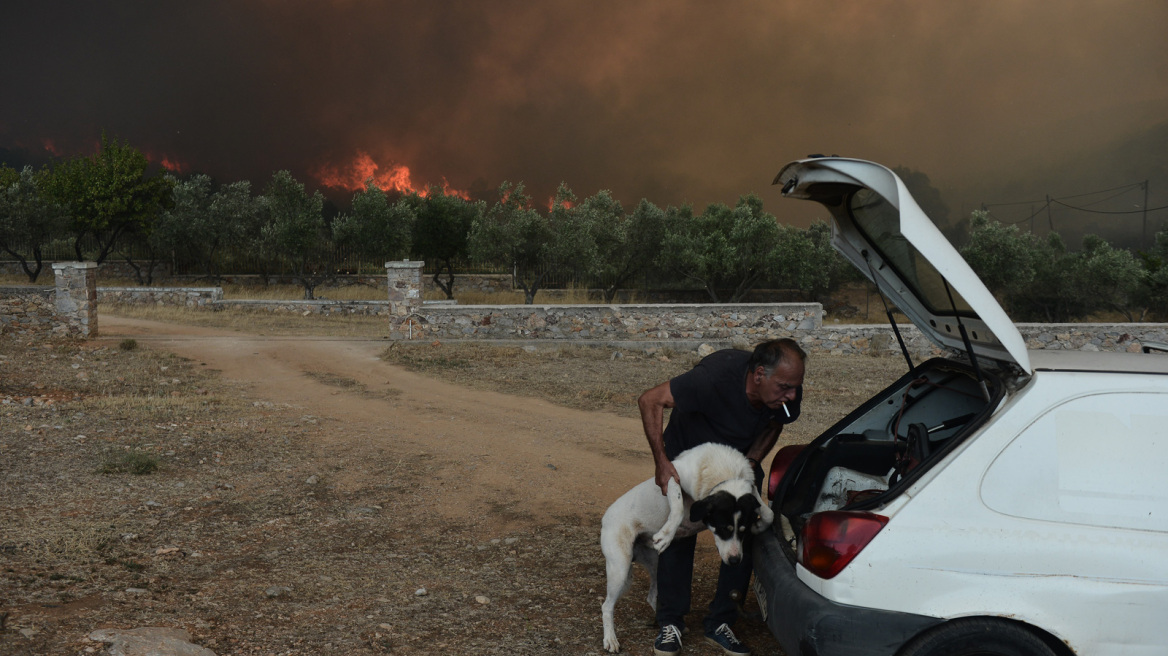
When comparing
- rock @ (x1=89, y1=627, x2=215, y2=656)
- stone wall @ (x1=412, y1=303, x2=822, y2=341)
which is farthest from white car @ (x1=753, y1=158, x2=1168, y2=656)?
stone wall @ (x1=412, y1=303, x2=822, y2=341)

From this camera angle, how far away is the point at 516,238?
2594 centimetres

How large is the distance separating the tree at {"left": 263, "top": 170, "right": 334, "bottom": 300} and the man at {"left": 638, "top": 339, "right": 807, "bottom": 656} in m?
28.3

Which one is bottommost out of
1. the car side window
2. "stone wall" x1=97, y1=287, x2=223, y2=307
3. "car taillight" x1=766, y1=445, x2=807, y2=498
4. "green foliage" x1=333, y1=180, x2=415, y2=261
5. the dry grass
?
the dry grass

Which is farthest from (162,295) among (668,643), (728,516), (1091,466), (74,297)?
(1091,466)

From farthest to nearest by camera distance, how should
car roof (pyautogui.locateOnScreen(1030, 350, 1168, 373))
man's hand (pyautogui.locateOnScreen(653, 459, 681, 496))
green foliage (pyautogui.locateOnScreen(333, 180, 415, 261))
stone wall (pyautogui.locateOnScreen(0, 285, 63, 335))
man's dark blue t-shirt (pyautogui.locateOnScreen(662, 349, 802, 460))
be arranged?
green foliage (pyautogui.locateOnScreen(333, 180, 415, 261)), stone wall (pyautogui.locateOnScreen(0, 285, 63, 335)), man's dark blue t-shirt (pyautogui.locateOnScreen(662, 349, 802, 460)), man's hand (pyautogui.locateOnScreen(653, 459, 681, 496)), car roof (pyautogui.locateOnScreen(1030, 350, 1168, 373))

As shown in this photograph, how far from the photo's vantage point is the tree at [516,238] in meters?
26.0

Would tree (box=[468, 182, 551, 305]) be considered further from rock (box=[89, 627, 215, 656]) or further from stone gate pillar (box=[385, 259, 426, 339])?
rock (box=[89, 627, 215, 656])

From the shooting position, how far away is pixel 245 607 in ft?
13.4

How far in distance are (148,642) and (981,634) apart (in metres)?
3.45

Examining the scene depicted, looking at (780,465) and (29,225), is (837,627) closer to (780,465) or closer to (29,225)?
(780,465)

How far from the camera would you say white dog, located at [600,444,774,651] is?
10.1ft

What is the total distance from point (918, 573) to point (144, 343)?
58.3 ft

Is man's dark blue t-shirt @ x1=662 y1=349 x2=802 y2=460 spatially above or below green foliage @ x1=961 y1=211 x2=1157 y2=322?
below

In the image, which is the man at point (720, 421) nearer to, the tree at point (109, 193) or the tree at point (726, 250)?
the tree at point (726, 250)
